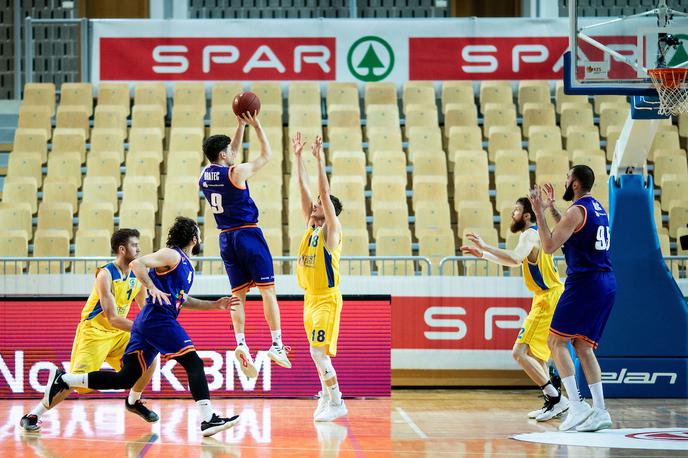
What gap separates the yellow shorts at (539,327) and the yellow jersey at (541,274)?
8cm

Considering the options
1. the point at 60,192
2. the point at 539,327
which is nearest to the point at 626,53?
the point at 539,327

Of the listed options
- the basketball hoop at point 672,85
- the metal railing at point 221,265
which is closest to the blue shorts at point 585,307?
the basketball hoop at point 672,85

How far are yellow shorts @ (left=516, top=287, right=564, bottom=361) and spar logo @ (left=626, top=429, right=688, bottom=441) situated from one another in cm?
172

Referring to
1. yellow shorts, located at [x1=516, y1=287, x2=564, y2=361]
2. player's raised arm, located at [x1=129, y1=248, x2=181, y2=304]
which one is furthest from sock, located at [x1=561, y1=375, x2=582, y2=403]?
player's raised arm, located at [x1=129, y1=248, x2=181, y2=304]

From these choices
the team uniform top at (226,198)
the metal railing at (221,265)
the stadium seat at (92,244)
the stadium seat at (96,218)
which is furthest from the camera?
the stadium seat at (96,218)

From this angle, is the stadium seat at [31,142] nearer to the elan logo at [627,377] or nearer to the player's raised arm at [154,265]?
the player's raised arm at [154,265]

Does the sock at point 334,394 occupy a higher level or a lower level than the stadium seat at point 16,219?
lower

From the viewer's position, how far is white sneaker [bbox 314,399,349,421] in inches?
374

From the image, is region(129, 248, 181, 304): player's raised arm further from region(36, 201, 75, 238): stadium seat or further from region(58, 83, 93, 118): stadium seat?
region(58, 83, 93, 118): stadium seat

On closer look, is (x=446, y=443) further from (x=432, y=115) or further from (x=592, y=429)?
(x=432, y=115)

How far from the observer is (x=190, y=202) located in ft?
46.6

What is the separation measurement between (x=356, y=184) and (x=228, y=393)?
4189mm

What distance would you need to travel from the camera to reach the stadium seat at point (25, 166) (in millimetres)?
15203

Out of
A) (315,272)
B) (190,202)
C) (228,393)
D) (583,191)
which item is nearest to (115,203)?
(190,202)
